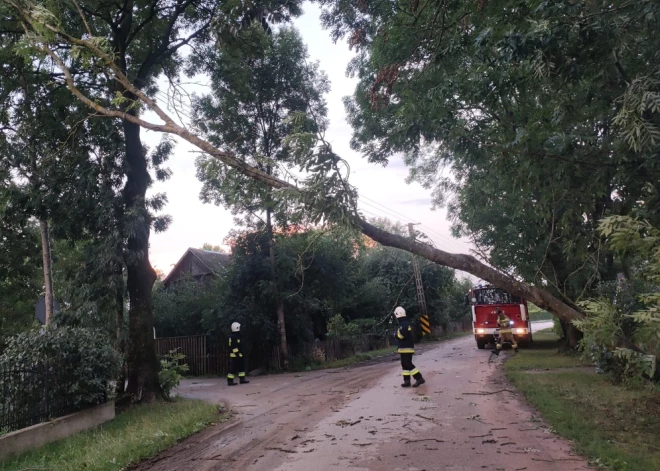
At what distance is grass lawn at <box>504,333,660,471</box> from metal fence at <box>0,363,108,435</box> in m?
8.30

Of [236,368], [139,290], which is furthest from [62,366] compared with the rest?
[236,368]

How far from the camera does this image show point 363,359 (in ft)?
77.9

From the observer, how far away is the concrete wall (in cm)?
757

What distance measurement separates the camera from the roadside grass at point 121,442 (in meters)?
6.86

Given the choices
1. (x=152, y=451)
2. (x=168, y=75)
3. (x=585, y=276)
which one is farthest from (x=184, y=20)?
(x=585, y=276)

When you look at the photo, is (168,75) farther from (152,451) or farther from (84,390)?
(152,451)

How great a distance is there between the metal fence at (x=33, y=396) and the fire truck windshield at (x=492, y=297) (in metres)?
18.5

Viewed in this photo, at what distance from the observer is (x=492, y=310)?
23.1 meters

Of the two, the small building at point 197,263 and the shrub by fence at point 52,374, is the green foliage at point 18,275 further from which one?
the small building at point 197,263

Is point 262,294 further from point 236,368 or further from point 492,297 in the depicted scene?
point 492,297

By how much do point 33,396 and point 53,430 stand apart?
0.67m

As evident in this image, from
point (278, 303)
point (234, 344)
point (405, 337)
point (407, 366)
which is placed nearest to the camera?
Answer: point (405, 337)

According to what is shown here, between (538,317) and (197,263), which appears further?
(538,317)

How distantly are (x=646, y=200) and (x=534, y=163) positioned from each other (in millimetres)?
1687
